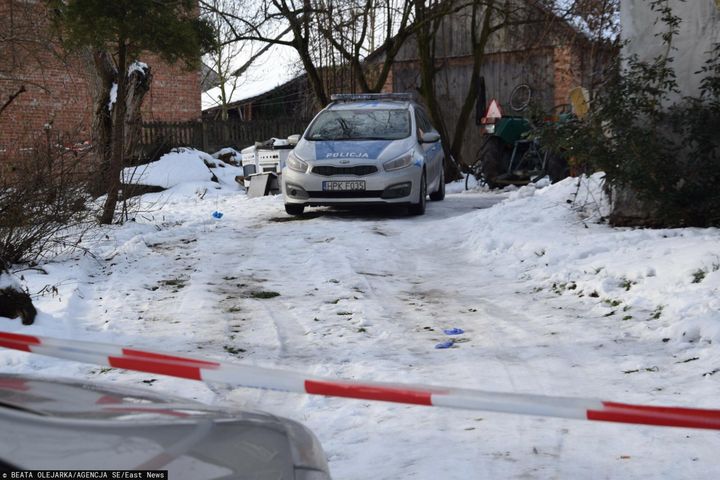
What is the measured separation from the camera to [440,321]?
21.7ft

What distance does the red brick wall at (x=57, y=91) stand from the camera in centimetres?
1761

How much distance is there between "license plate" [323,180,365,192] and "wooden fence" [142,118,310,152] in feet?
45.5

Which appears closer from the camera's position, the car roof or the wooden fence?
the car roof

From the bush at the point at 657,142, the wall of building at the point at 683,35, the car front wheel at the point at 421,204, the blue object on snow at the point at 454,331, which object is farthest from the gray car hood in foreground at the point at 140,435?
the car front wheel at the point at 421,204

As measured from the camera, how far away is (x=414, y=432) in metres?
Result: 4.11

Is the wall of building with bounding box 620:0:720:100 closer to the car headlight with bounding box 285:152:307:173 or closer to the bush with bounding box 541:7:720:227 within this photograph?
the bush with bounding box 541:7:720:227

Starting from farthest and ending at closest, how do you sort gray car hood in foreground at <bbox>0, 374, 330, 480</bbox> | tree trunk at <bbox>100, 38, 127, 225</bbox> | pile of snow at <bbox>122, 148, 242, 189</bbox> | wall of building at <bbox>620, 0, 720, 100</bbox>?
pile of snow at <bbox>122, 148, 242, 189</bbox>, tree trunk at <bbox>100, 38, 127, 225</bbox>, wall of building at <bbox>620, 0, 720, 100</bbox>, gray car hood in foreground at <bbox>0, 374, 330, 480</bbox>

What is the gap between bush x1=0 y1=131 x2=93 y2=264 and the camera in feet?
26.4

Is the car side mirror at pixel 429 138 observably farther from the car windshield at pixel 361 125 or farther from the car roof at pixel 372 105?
the car roof at pixel 372 105

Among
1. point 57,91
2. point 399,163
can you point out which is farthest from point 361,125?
point 57,91

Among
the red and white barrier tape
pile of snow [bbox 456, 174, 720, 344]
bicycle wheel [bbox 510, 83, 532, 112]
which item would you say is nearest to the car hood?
pile of snow [bbox 456, 174, 720, 344]

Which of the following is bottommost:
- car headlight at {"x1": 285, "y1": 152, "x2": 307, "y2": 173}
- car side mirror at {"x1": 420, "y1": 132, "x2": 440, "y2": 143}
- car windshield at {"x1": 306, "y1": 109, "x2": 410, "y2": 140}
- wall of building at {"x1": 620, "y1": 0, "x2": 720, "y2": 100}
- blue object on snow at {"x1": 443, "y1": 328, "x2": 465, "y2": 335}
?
blue object on snow at {"x1": 443, "y1": 328, "x2": 465, "y2": 335}

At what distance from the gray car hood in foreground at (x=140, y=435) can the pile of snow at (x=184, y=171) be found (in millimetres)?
17599

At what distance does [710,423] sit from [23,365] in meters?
4.37
